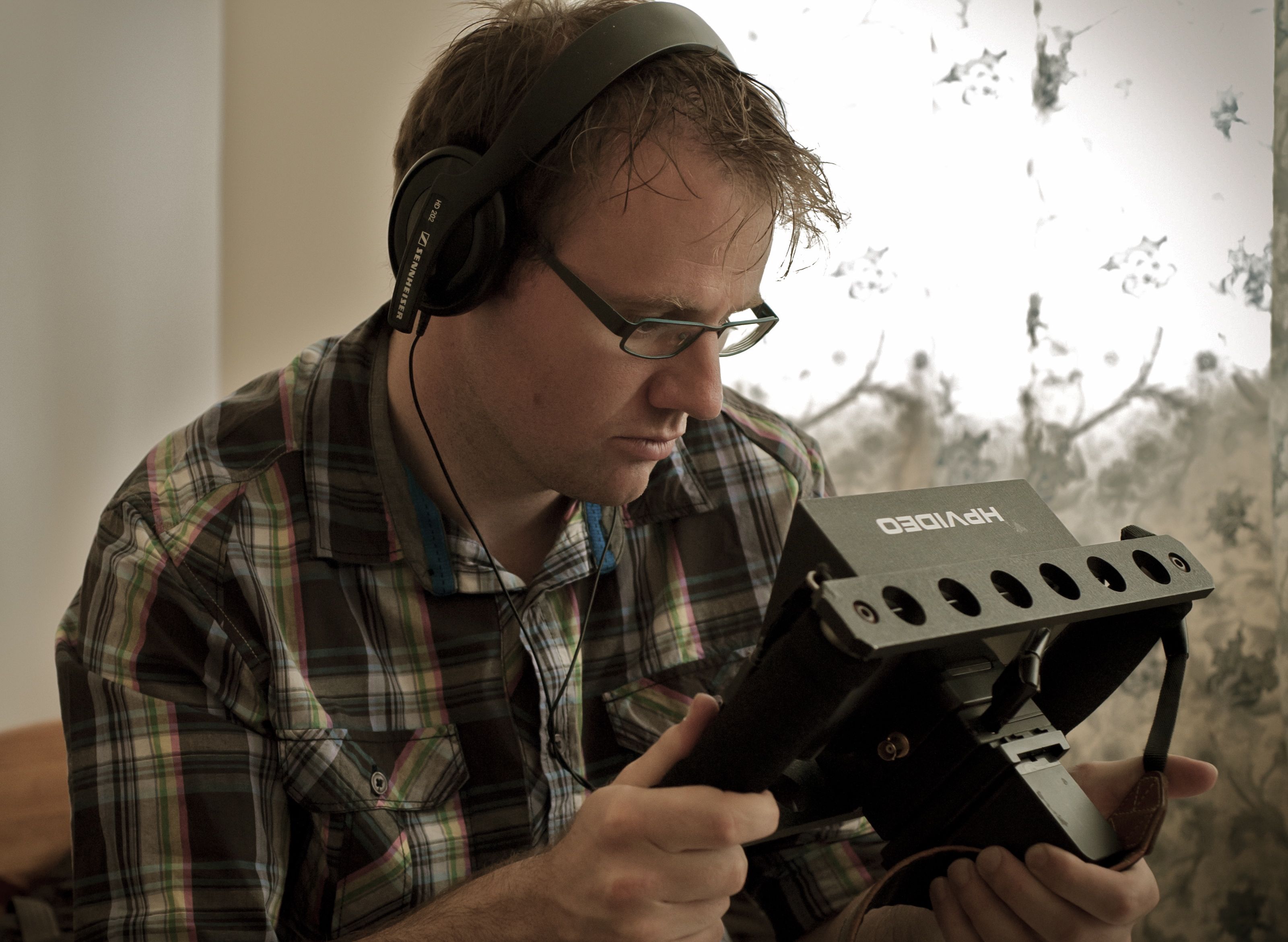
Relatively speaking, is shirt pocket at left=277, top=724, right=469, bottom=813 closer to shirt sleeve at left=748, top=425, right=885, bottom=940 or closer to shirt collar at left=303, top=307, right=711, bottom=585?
shirt collar at left=303, top=307, right=711, bottom=585

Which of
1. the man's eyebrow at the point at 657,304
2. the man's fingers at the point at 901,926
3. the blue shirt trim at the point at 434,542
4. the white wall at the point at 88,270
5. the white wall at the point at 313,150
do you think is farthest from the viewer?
the white wall at the point at 313,150

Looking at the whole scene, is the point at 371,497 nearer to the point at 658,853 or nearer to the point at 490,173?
the point at 490,173

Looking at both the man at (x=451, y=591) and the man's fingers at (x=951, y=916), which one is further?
the man at (x=451, y=591)

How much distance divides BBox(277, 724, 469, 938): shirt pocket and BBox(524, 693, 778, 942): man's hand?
31cm

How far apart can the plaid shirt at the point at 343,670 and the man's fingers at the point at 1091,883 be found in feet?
1.50

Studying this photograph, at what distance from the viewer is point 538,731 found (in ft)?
3.37

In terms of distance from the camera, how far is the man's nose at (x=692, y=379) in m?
0.95

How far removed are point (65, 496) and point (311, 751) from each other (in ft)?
2.86

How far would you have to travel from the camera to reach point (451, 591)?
3.34ft

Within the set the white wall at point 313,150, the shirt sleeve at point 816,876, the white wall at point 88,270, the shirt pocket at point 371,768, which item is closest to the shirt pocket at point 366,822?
the shirt pocket at point 371,768

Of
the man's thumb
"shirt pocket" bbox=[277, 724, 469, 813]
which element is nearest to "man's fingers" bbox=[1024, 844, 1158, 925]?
the man's thumb

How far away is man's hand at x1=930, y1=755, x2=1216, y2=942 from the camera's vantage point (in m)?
0.63

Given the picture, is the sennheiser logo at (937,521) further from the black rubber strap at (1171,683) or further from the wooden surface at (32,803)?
the wooden surface at (32,803)

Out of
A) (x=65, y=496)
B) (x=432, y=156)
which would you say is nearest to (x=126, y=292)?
(x=65, y=496)
